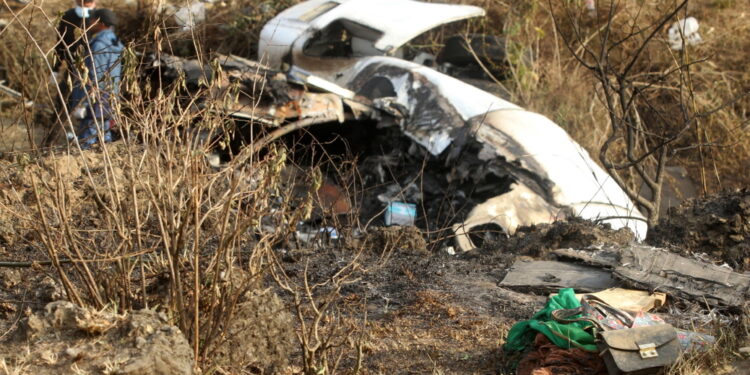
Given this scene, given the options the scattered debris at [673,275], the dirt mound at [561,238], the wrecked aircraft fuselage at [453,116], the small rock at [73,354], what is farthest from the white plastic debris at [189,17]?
the scattered debris at [673,275]

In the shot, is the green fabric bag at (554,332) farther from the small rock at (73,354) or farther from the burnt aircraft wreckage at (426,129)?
the burnt aircraft wreckage at (426,129)

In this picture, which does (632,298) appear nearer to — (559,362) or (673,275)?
(673,275)

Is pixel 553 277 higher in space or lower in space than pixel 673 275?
lower

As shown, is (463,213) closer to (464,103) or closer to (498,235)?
(498,235)

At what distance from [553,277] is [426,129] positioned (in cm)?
278

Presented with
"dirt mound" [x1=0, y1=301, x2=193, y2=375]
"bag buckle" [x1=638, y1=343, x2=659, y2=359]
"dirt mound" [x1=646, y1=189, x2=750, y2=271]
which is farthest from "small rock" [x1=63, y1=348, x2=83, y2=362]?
"dirt mound" [x1=646, y1=189, x2=750, y2=271]

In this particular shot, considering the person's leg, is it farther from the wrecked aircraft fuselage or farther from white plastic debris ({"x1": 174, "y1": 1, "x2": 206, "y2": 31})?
the wrecked aircraft fuselage

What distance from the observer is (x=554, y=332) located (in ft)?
11.6

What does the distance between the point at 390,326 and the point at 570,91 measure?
298 inches

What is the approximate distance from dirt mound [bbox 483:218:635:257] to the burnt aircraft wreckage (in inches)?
15.6

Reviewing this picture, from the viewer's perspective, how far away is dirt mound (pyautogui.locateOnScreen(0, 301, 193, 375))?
2834mm

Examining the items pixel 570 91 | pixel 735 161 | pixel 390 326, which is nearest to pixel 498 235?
pixel 390 326

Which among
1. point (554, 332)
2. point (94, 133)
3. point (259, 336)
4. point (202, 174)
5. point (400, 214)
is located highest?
point (202, 174)

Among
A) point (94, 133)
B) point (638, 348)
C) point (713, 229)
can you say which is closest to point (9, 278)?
point (94, 133)
